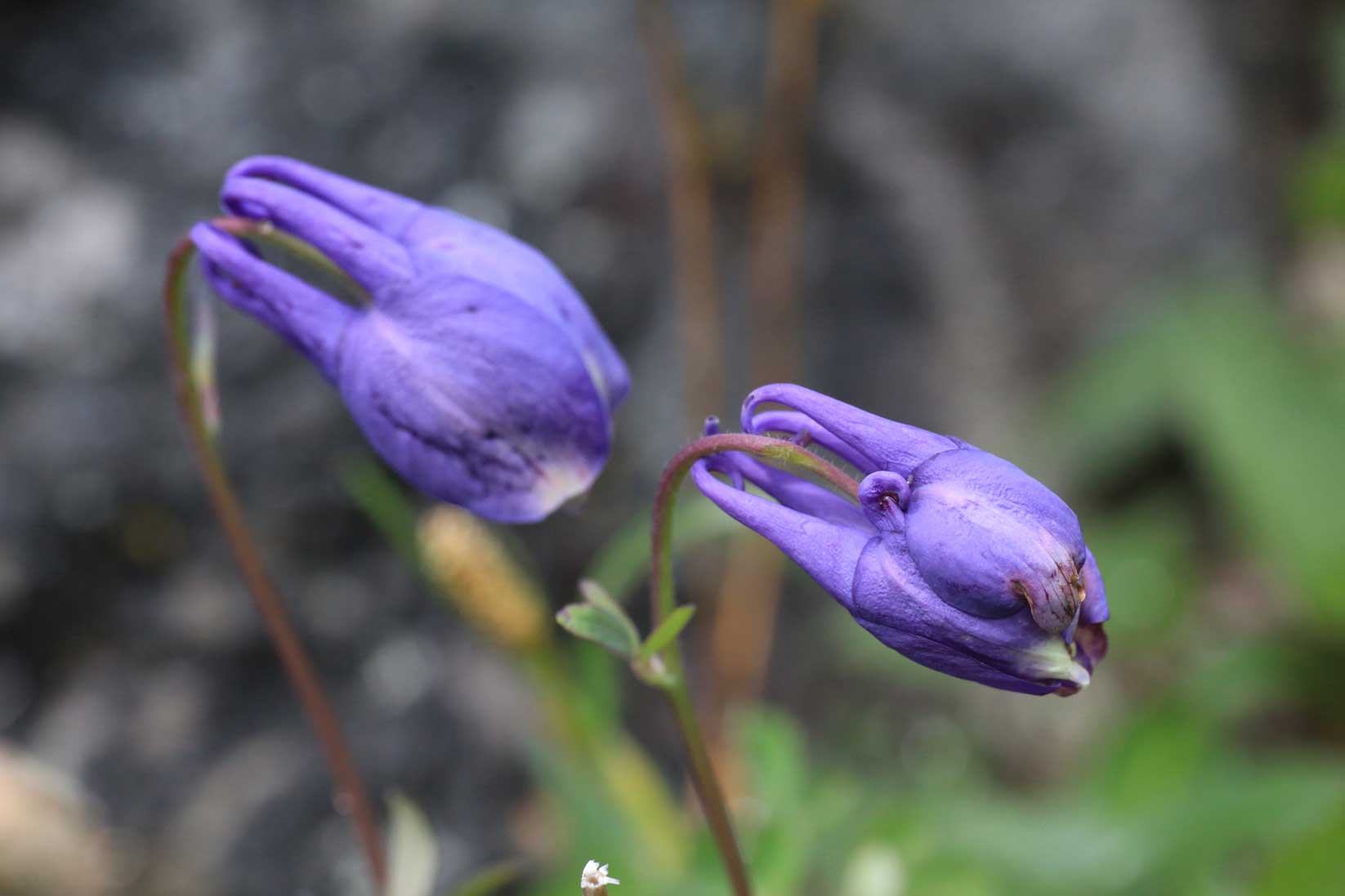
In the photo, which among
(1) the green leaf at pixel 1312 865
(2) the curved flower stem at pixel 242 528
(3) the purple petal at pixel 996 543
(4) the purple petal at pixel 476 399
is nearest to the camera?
(3) the purple petal at pixel 996 543

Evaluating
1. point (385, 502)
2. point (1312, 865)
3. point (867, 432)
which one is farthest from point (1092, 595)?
point (385, 502)

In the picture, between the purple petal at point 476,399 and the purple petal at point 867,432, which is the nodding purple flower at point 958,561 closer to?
the purple petal at point 867,432

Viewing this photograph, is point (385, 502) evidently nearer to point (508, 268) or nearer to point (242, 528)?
point (242, 528)

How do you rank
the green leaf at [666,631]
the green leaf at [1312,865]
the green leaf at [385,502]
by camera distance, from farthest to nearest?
the green leaf at [385,502], the green leaf at [1312,865], the green leaf at [666,631]

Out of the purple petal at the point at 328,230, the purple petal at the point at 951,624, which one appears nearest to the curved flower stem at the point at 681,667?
the purple petal at the point at 951,624

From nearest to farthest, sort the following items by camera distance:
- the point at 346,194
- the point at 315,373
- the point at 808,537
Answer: the point at 808,537, the point at 346,194, the point at 315,373

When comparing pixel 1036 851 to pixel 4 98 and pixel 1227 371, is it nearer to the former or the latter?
pixel 1227 371

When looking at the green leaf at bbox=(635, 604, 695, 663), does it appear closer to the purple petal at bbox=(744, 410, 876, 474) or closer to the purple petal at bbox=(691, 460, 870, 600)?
the purple petal at bbox=(691, 460, 870, 600)
